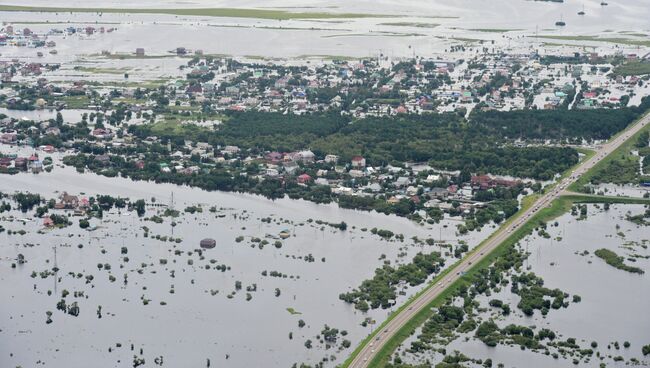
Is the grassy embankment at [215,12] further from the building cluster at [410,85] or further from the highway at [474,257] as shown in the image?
the highway at [474,257]

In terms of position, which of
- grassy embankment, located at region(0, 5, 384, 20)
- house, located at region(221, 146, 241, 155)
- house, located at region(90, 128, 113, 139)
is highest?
grassy embankment, located at region(0, 5, 384, 20)

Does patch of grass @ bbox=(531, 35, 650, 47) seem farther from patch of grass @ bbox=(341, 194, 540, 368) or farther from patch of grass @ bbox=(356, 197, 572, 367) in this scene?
patch of grass @ bbox=(341, 194, 540, 368)

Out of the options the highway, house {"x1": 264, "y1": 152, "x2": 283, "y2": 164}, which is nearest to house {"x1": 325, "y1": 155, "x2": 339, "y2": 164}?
house {"x1": 264, "y1": 152, "x2": 283, "y2": 164}

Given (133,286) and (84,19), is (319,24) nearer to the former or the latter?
(84,19)

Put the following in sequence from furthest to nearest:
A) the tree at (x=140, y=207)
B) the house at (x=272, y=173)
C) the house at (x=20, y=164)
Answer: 1. the house at (x=20, y=164)
2. the house at (x=272, y=173)
3. the tree at (x=140, y=207)

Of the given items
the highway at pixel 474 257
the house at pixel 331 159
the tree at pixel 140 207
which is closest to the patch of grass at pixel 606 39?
the highway at pixel 474 257

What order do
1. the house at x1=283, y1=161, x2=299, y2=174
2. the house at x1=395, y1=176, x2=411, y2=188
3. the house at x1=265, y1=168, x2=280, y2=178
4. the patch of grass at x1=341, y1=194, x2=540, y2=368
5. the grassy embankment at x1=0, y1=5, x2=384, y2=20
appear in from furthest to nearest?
1. the grassy embankment at x1=0, y1=5, x2=384, y2=20
2. the house at x1=283, y1=161, x2=299, y2=174
3. the house at x1=265, y1=168, x2=280, y2=178
4. the house at x1=395, y1=176, x2=411, y2=188
5. the patch of grass at x1=341, y1=194, x2=540, y2=368

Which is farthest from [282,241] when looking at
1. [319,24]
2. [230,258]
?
[319,24]
